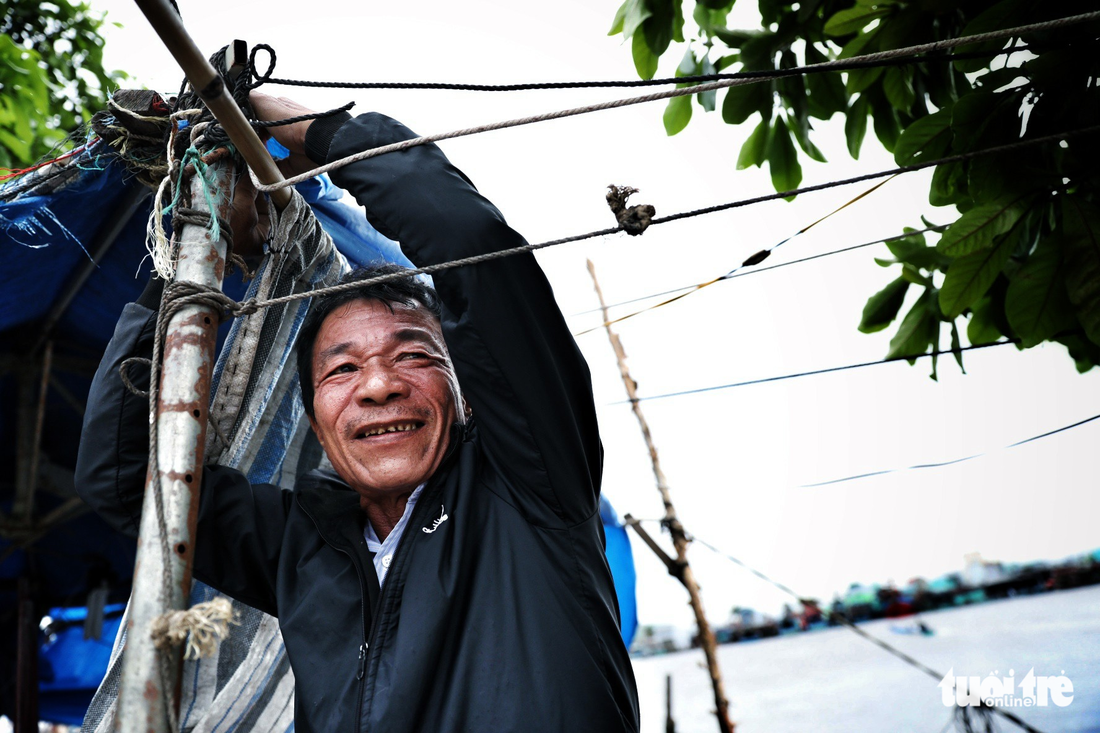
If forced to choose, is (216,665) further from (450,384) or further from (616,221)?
(616,221)

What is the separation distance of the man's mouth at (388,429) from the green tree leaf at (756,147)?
4.52 feet

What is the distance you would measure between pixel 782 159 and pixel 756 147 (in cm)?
9

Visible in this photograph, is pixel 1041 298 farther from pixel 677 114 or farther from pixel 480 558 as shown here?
pixel 480 558

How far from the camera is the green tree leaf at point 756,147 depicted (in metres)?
2.32

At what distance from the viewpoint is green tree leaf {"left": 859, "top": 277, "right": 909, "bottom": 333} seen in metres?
2.46

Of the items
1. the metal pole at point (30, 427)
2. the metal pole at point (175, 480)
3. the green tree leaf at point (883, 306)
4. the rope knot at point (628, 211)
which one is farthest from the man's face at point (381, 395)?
the metal pole at point (30, 427)

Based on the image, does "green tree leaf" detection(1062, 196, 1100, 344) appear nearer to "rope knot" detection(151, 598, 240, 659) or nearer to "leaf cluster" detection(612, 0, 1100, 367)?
"leaf cluster" detection(612, 0, 1100, 367)

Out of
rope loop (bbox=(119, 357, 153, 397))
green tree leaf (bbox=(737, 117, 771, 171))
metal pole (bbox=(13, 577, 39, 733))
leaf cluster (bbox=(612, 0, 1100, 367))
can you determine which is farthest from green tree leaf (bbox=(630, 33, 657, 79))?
metal pole (bbox=(13, 577, 39, 733))

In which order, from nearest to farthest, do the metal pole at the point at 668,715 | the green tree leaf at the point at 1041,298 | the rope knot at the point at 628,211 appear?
the rope knot at the point at 628,211 → the green tree leaf at the point at 1041,298 → the metal pole at the point at 668,715

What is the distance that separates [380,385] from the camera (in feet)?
5.61

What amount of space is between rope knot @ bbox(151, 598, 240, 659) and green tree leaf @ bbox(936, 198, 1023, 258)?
4.90 feet

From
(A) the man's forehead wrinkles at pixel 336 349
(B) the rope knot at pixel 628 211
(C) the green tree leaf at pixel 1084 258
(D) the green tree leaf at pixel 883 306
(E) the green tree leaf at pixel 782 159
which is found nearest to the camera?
(B) the rope knot at pixel 628 211

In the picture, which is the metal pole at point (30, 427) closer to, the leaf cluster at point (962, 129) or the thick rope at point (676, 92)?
the thick rope at point (676, 92)

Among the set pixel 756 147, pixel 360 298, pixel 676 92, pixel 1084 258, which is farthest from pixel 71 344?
pixel 1084 258
